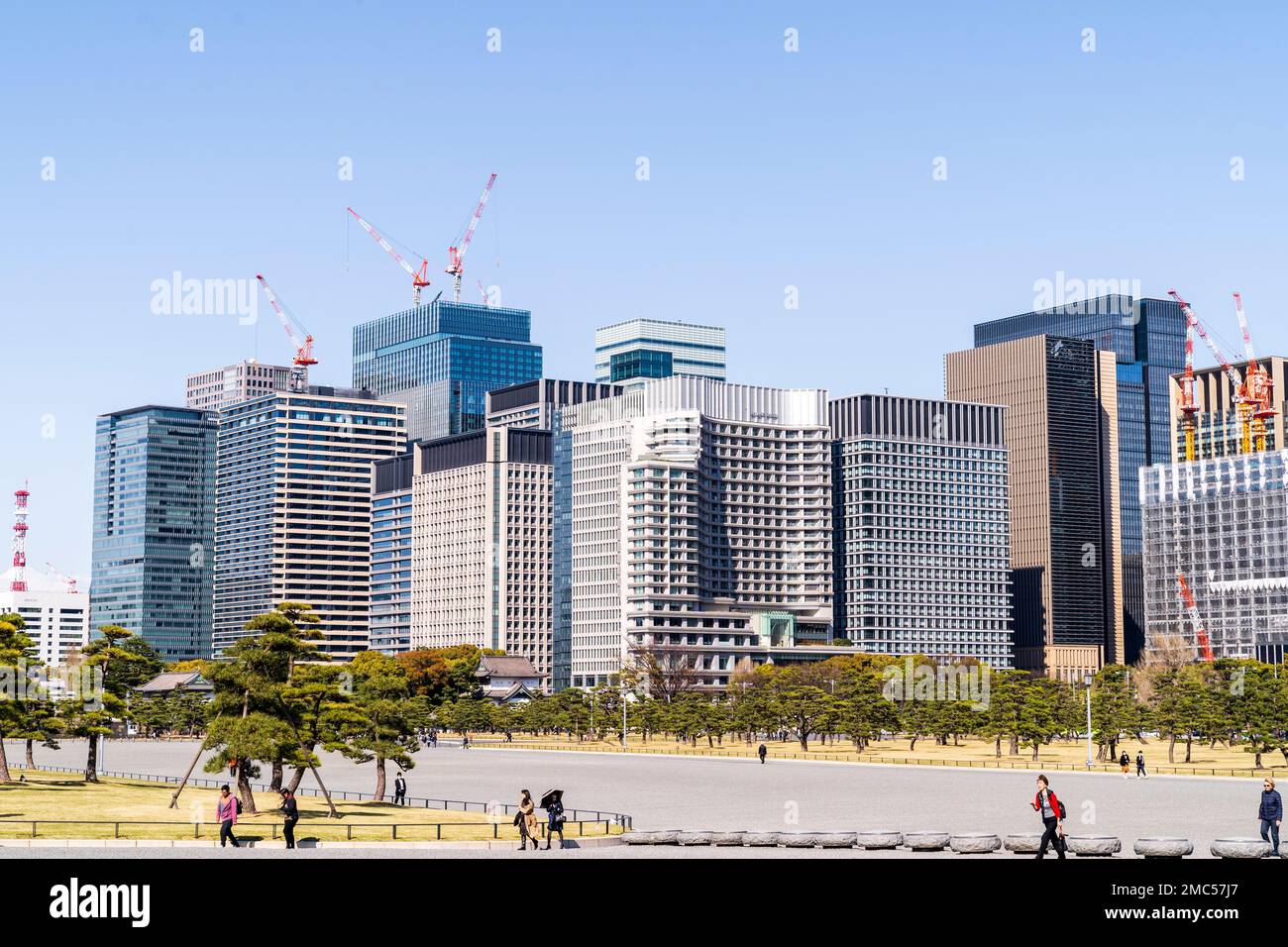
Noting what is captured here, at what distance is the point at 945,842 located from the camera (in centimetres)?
5378

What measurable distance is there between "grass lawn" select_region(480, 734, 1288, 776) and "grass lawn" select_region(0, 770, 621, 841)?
6844 cm

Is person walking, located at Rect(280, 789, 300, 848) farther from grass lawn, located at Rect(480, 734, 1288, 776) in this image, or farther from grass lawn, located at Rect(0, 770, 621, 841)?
grass lawn, located at Rect(480, 734, 1288, 776)

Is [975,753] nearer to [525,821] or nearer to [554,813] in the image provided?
[554,813]

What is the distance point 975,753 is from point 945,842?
4473 inches

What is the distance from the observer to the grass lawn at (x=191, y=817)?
201ft

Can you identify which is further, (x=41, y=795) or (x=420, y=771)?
(x=420, y=771)

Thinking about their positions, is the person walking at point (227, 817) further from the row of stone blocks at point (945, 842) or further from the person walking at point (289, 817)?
the row of stone blocks at point (945, 842)

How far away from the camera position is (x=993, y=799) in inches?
3462

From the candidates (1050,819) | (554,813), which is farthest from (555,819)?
(1050,819)

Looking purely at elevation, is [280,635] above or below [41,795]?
above

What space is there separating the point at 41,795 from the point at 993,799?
5189cm
